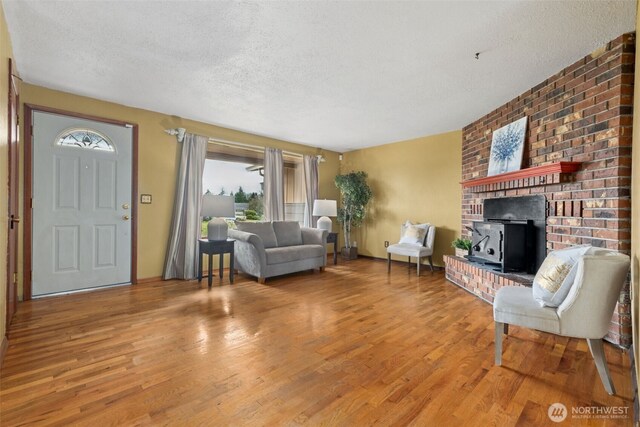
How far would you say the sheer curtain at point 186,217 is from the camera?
4.27 meters

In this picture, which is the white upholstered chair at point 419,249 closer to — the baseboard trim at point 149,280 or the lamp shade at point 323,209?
the lamp shade at point 323,209

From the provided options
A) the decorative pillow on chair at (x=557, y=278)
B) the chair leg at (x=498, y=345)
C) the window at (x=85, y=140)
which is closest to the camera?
the decorative pillow on chair at (x=557, y=278)

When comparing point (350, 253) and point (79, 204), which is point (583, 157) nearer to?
point (350, 253)

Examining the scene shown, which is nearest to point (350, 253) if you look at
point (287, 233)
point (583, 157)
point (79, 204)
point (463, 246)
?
point (287, 233)

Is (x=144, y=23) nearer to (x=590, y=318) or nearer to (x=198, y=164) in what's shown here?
(x=198, y=164)

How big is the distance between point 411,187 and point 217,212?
355 cm

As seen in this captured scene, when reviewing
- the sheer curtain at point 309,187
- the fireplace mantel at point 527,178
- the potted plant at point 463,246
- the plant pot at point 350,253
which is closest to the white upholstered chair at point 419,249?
the potted plant at point 463,246

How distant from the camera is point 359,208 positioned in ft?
20.0

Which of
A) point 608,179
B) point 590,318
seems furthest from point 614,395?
point 608,179

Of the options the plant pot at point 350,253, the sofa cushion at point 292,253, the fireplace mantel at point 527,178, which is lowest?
the plant pot at point 350,253

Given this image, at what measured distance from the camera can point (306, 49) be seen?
247 centimetres

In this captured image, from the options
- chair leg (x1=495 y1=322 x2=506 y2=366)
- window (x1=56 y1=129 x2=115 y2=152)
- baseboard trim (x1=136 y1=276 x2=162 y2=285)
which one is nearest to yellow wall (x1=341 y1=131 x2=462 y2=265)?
chair leg (x1=495 y1=322 x2=506 y2=366)

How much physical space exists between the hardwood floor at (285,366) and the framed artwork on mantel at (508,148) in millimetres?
1717

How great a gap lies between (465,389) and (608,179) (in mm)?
2095
